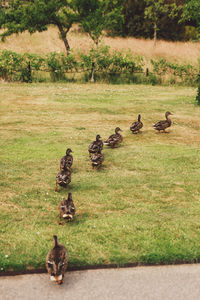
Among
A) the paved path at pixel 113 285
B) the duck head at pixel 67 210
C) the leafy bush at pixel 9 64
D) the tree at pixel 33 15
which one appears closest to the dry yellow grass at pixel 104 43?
the tree at pixel 33 15

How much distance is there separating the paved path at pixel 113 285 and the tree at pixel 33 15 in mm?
28891

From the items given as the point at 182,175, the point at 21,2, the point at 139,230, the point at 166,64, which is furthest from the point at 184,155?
the point at 21,2

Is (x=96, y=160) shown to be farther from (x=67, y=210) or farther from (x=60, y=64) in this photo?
(x=60, y=64)

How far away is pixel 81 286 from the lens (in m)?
5.47

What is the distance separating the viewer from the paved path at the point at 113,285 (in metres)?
5.25

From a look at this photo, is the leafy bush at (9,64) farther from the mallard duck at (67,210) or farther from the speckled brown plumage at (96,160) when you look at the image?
the mallard duck at (67,210)

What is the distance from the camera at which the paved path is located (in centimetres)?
525

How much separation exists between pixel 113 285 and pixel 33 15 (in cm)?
3076

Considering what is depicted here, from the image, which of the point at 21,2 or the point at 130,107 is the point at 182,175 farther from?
the point at 21,2

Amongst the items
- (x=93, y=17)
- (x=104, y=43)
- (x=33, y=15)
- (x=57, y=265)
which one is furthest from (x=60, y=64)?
(x=57, y=265)

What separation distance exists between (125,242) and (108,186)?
270 cm

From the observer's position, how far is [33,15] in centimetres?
3194

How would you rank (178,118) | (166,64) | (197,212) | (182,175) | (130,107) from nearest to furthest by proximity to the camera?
(197,212), (182,175), (178,118), (130,107), (166,64)

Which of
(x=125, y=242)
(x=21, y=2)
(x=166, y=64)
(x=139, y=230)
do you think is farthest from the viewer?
(x=21, y=2)
